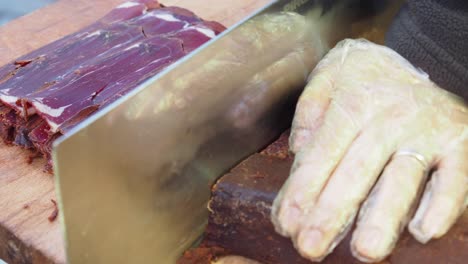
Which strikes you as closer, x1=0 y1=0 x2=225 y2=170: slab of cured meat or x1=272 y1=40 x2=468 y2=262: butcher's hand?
x1=272 y1=40 x2=468 y2=262: butcher's hand

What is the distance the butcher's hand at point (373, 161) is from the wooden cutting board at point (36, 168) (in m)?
0.79

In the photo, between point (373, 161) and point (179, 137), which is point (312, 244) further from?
point (179, 137)

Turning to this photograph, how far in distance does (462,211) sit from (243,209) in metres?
0.55

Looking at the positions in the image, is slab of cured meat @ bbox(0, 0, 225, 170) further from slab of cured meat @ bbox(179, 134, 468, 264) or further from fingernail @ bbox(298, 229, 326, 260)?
fingernail @ bbox(298, 229, 326, 260)

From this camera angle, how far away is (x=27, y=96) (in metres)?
2.27

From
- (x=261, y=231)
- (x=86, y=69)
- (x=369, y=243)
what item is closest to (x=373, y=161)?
(x=369, y=243)

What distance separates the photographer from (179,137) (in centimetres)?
169

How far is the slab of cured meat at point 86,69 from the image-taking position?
221 centimetres

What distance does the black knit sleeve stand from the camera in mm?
1833

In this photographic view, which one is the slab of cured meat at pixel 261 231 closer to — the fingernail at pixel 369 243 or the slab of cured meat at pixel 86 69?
the fingernail at pixel 369 243

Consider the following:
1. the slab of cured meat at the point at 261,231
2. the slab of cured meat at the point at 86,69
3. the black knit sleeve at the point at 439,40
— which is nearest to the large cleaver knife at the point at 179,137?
the slab of cured meat at the point at 261,231

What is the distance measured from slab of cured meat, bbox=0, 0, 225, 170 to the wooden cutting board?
0.09 metres

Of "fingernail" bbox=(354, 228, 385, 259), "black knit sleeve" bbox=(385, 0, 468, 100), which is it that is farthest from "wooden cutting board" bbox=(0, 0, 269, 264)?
"black knit sleeve" bbox=(385, 0, 468, 100)

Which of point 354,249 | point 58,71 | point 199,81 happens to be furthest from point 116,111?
point 58,71
